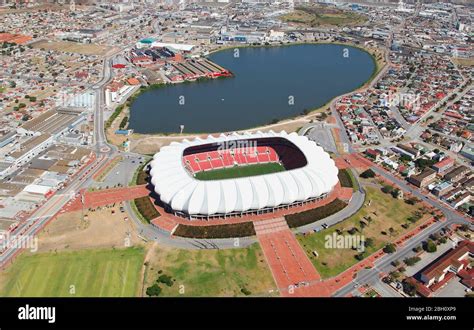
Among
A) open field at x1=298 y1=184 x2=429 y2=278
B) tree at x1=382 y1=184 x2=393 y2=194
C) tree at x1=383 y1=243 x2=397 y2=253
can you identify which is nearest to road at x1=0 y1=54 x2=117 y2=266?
open field at x1=298 y1=184 x2=429 y2=278

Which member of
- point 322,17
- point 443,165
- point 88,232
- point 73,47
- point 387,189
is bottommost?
point 88,232

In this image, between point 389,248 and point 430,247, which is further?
point 430,247

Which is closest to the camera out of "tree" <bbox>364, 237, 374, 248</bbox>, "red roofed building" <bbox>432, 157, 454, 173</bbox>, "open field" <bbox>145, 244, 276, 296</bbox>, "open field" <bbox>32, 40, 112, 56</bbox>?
"open field" <bbox>145, 244, 276, 296</bbox>

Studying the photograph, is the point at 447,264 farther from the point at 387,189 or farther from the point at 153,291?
the point at 153,291

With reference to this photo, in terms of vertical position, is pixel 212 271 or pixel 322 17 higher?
pixel 322 17

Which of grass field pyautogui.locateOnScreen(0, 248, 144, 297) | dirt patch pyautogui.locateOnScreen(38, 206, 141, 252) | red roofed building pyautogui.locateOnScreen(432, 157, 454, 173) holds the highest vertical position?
red roofed building pyautogui.locateOnScreen(432, 157, 454, 173)

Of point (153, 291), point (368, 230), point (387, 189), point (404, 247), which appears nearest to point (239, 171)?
point (368, 230)

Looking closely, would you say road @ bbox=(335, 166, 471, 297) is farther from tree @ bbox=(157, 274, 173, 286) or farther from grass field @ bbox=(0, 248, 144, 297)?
grass field @ bbox=(0, 248, 144, 297)

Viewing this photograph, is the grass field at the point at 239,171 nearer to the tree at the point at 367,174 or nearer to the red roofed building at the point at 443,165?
the tree at the point at 367,174
